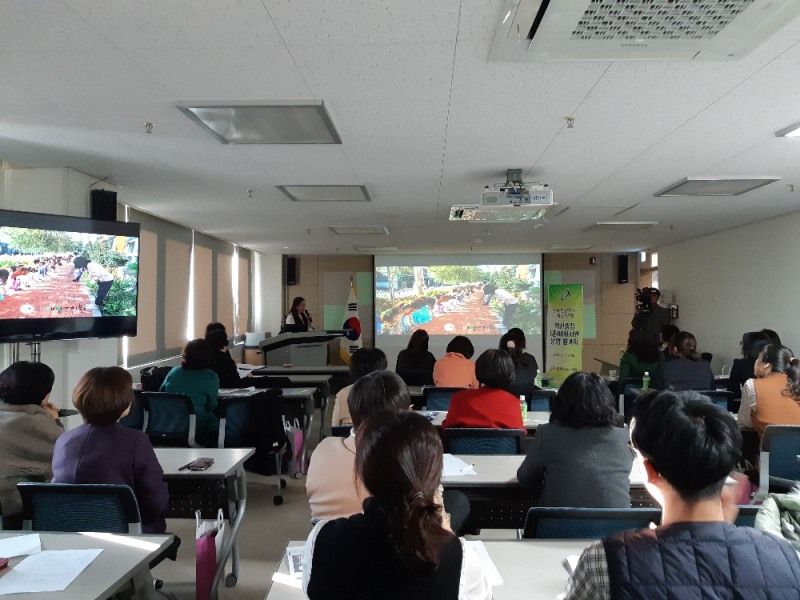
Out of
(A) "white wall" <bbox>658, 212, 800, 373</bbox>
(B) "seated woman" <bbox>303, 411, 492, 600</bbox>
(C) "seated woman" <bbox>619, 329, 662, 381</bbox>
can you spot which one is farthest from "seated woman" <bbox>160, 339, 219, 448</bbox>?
(A) "white wall" <bbox>658, 212, 800, 373</bbox>

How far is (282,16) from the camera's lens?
7.50 ft

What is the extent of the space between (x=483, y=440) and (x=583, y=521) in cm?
138

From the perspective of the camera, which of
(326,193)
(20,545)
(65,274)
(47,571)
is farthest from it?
(326,193)

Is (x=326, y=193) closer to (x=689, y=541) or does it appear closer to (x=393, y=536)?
(x=393, y=536)

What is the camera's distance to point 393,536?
1190 mm

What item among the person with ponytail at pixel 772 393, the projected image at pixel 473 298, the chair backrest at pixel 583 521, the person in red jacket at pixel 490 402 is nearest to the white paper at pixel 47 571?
the chair backrest at pixel 583 521

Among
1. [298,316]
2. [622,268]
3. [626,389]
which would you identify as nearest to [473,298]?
[622,268]

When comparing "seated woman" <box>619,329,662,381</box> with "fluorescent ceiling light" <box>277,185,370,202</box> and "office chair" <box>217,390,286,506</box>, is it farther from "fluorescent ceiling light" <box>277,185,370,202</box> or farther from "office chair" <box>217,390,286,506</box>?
"office chair" <box>217,390,286,506</box>

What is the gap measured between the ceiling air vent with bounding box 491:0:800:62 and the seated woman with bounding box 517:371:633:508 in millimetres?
1403

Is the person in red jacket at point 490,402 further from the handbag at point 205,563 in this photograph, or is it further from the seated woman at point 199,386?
the seated woman at point 199,386

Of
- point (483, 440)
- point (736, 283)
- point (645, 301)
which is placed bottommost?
point (483, 440)

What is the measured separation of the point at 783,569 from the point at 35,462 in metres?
2.81

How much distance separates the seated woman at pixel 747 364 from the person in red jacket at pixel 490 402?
336 centimetres

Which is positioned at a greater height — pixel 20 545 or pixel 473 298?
pixel 473 298
